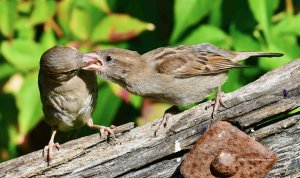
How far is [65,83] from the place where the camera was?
351 cm

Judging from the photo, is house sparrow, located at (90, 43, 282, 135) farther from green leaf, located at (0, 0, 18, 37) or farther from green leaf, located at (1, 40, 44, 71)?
green leaf, located at (0, 0, 18, 37)

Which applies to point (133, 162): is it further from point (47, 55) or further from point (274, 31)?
point (274, 31)

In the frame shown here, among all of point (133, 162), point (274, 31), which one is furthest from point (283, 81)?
point (274, 31)

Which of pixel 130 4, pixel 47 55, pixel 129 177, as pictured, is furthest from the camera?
pixel 130 4

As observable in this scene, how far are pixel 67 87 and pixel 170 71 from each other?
577mm

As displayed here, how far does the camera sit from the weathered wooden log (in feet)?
7.13

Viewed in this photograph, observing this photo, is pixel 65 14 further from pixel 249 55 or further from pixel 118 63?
pixel 249 55

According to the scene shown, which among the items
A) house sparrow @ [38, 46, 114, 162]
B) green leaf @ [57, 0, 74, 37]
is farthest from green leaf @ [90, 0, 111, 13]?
house sparrow @ [38, 46, 114, 162]

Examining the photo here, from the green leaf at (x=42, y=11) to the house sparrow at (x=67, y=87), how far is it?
19.6 inches

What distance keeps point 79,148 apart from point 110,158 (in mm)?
131

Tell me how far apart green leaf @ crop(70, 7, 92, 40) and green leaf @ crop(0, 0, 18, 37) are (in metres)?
0.39

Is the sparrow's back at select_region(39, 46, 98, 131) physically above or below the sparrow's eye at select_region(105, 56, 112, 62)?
below

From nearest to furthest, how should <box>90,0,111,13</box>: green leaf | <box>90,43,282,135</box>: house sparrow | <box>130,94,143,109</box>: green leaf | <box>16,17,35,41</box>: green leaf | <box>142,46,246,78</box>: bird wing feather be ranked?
<box>90,43,282,135</box>: house sparrow, <box>142,46,246,78</box>: bird wing feather, <box>90,0,111,13</box>: green leaf, <box>130,94,143,109</box>: green leaf, <box>16,17,35,41</box>: green leaf

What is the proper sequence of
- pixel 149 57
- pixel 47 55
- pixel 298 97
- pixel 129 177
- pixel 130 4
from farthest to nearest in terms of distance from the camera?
pixel 130 4
pixel 149 57
pixel 47 55
pixel 129 177
pixel 298 97
